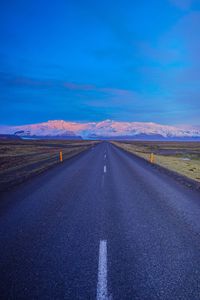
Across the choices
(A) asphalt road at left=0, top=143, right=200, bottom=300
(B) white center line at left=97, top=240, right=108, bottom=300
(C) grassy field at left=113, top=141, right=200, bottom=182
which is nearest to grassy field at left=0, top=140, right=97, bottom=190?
(A) asphalt road at left=0, top=143, right=200, bottom=300

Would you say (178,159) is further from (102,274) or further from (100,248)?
(102,274)

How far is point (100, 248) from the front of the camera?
4219mm

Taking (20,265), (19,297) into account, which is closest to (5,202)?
(20,265)

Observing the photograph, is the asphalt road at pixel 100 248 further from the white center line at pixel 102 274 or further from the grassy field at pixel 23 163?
the grassy field at pixel 23 163

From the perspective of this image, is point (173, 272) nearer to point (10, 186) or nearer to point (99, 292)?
point (99, 292)

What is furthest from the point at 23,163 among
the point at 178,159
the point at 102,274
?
the point at 178,159

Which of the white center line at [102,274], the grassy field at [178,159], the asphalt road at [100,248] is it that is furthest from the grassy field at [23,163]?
the grassy field at [178,159]

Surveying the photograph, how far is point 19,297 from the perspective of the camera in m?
2.87

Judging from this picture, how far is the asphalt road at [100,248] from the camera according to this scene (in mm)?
3068

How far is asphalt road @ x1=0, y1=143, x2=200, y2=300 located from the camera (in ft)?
10.1

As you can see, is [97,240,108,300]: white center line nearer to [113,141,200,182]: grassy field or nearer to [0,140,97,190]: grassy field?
[0,140,97,190]: grassy field

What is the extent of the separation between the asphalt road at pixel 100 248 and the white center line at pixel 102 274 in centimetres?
1

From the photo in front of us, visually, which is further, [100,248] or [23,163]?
[23,163]

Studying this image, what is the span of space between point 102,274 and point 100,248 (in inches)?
33.4
